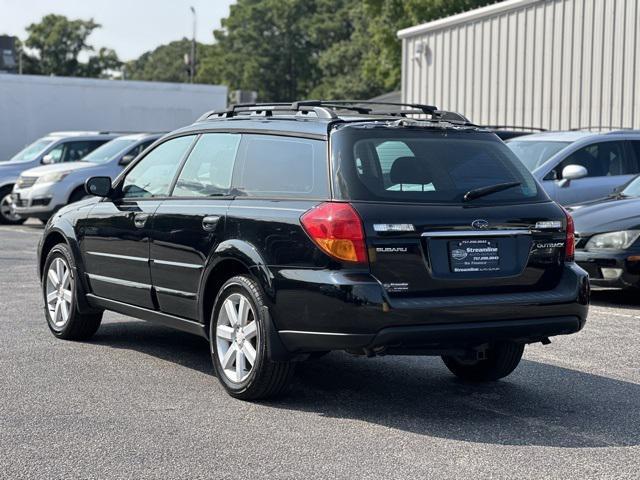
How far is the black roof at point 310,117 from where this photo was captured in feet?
21.8

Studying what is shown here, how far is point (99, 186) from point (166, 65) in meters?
114

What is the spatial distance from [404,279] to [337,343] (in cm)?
48

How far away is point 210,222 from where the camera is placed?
6883mm

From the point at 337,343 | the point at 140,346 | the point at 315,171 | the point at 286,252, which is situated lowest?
the point at 140,346

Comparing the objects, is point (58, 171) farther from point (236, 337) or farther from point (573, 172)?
point (236, 337)

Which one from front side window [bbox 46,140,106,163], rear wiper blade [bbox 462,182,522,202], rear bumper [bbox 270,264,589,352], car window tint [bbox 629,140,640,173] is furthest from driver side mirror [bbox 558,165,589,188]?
front side window [bbox 46,140,106,163]

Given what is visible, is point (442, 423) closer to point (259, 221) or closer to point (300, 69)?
point (259, 221)

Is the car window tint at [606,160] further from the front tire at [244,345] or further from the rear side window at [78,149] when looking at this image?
the rear side window at [78,149]

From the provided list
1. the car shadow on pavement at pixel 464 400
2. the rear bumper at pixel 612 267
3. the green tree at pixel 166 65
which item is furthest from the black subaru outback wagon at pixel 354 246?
the green tree at pixel 166 65

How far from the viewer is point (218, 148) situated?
729cm

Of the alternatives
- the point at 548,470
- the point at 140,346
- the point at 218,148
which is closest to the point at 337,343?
the point at 548,470

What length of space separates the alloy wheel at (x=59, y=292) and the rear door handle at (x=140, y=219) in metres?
1.12

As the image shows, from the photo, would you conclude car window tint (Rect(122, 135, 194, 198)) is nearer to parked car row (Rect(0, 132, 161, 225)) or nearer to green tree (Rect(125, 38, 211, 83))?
parked car row (Rect(0, 132, 161, 225))

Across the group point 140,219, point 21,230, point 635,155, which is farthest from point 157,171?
point 21,230
